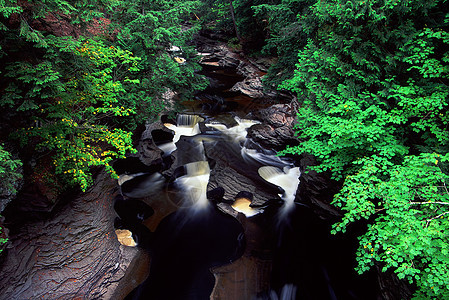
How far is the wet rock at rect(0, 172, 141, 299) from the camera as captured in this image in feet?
19.7

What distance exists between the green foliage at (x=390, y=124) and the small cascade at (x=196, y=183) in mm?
5070

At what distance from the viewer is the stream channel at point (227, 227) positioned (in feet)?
21.8

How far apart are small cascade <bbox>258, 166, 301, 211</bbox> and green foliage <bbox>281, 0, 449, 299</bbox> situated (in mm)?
3224

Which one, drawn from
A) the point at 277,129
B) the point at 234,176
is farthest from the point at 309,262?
the point at 277,129

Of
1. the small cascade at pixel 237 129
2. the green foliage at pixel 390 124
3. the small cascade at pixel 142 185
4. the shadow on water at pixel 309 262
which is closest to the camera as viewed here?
the green foliage at pixel 390 124

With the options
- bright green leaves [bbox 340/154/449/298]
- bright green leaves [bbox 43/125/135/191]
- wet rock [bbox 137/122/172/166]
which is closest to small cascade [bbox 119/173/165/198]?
wet rock [bbox 137/122/172/166]

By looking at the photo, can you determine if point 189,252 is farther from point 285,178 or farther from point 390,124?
point 390,124

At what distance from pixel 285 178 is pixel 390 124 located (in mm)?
4969

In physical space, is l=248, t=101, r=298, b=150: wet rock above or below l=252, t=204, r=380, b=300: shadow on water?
above

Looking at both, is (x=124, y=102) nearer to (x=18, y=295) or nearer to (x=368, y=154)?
(x=18, y=295)

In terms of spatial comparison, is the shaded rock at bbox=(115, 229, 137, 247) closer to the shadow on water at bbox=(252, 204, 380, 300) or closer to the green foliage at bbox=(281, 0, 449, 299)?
the shadow on water at bbox=(252, 204, 380, 300)

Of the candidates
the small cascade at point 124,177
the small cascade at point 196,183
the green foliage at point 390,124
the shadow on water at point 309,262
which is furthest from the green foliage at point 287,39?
the small cascade at point 124,177

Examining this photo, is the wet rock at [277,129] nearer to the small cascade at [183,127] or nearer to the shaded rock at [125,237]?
the small cascade at [183,127]

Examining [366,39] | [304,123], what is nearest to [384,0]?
[366,39]
